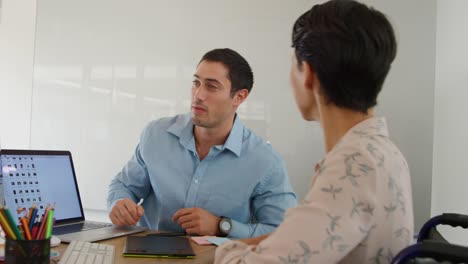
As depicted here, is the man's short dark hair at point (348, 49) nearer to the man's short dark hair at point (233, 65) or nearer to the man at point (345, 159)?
the man at point (345, 159)

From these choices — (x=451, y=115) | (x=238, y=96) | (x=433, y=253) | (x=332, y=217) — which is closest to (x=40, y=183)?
(x=238, y=96)

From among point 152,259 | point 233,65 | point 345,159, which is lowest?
point 152,259

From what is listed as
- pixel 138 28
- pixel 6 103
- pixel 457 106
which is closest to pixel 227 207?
pixel 457 106

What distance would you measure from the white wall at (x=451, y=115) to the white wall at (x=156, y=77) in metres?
0.11

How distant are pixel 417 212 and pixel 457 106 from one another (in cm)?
62

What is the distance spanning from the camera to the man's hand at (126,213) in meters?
1.50

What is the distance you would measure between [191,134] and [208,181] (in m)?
0.22

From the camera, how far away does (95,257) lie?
109 cm

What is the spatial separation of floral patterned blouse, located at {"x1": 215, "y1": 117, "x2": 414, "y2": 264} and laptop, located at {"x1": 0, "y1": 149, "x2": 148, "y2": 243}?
29.9 inches

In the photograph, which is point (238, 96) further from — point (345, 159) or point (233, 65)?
Result: point (345, 159)

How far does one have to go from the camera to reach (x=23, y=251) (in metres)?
0.87

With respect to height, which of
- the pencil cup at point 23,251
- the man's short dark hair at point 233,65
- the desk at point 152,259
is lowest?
the desk at point 152,259

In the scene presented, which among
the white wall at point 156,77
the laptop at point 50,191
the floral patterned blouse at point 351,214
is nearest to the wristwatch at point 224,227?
the laptop at point 50,191

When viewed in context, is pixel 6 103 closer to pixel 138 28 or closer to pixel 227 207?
pixel 138 28
